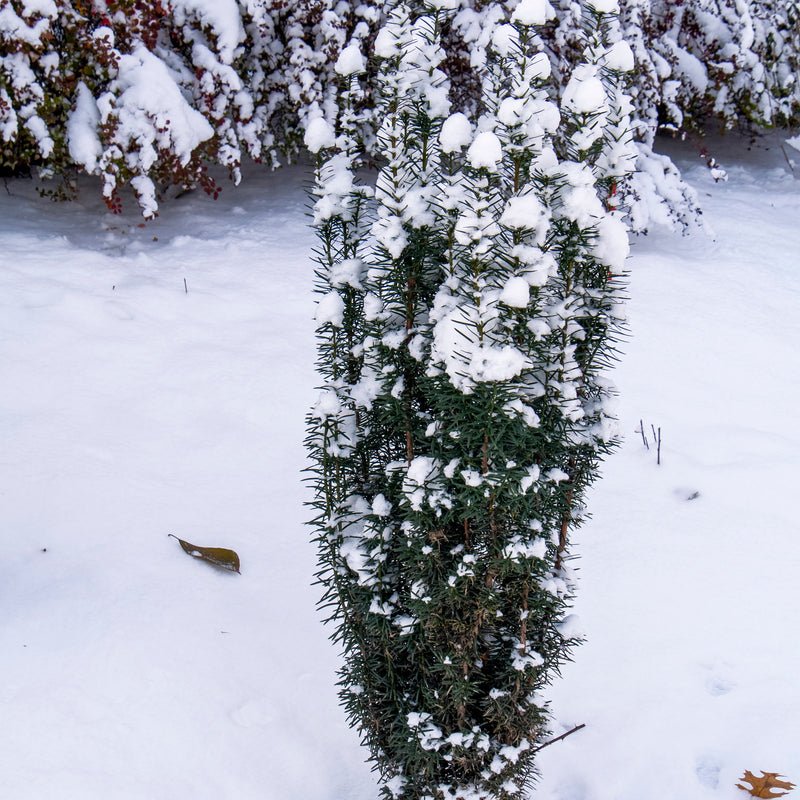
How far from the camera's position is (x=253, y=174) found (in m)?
6.94

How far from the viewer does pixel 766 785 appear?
2594mm

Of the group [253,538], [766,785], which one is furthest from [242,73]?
[766,785]

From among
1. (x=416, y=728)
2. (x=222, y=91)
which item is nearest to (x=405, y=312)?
(x=416, y=728)

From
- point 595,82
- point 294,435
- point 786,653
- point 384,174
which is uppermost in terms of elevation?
point 595,82

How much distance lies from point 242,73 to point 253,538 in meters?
3.63

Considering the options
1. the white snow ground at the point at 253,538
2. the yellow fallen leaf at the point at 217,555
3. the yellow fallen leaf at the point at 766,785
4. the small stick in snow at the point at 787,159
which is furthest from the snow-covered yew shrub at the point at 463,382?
the small stick in snow at the point at 787,159

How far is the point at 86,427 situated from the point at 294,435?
1015 mm

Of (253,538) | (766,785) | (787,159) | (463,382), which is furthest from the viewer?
(787,159)

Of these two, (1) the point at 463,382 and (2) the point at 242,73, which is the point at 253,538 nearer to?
(1) the point at 463,382

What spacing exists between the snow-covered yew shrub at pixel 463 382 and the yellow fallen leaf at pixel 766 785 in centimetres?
87

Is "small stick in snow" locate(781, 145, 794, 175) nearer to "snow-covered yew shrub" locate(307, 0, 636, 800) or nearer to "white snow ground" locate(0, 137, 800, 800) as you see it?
"white snow ground" locate(0, 137, 800, 800)

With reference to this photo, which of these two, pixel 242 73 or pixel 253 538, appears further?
pixel 242 73

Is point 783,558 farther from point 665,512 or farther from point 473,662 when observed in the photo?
point 473,662

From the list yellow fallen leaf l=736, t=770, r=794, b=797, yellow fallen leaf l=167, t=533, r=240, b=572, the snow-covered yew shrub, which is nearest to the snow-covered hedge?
yellow fallen leaf l=167, t=533, r=240, b=572
